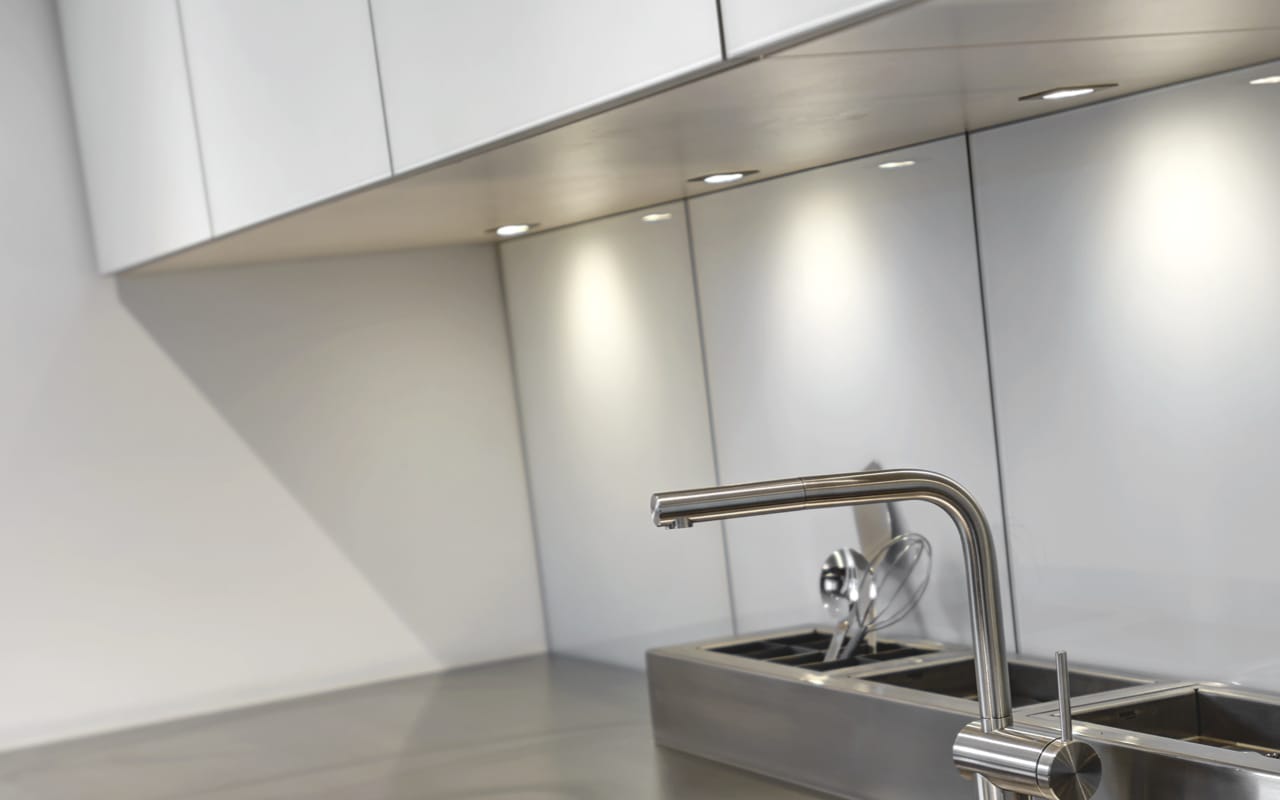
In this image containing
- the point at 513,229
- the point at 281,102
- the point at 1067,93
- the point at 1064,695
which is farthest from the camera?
the point at 513,229

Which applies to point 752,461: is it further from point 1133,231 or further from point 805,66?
point 805,66

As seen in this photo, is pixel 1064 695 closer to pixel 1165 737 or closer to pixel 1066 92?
pixel 1165 737

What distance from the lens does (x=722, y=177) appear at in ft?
5.67

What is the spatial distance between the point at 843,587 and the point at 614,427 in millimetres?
618

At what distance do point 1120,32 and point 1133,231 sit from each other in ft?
1.30

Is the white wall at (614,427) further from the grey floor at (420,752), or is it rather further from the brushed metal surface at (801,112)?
the brushed metal surface at (801,112)

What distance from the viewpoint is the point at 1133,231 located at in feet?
4.45

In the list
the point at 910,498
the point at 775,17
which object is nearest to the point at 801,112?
the point at 775,17

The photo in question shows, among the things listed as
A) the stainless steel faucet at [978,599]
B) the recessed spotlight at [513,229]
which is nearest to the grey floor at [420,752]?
the stainless steel faucet at [978,599]

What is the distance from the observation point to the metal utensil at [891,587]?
1620mm

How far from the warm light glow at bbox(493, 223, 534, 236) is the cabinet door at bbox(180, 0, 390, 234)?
18.3 inches

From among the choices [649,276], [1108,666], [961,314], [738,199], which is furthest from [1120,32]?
[649,276]

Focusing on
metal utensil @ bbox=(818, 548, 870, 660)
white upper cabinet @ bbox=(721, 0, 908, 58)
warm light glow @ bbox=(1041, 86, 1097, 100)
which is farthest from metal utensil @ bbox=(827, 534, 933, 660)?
white upper cabinet @ bbox=(721, 0, 908, 58)

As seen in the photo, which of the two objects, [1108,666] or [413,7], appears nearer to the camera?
[413,7]
